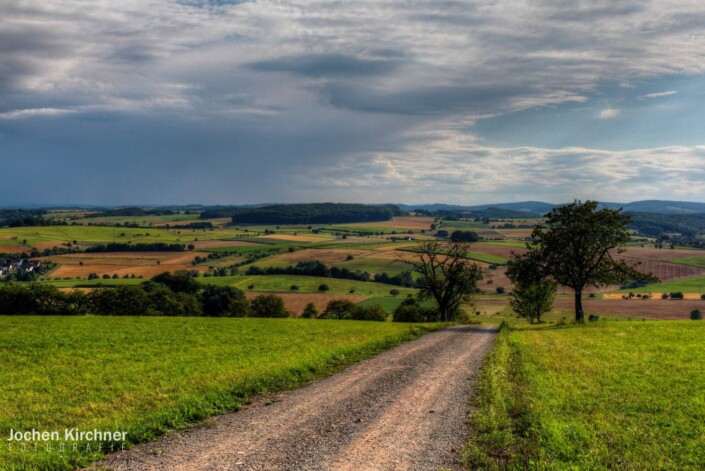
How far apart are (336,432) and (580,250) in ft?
165

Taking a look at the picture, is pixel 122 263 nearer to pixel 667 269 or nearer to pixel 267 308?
pixel 267 308

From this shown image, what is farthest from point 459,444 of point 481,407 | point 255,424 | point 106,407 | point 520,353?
point 520,353

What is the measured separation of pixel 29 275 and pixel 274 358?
134115mm

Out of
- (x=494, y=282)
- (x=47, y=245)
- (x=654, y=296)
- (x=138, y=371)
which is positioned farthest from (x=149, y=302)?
(x=47, y=245)

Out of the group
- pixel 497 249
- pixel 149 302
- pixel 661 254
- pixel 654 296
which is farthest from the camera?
pixel 497 249

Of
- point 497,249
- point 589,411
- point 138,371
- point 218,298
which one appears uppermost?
point 589,411

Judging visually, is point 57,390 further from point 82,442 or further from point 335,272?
point 335,272

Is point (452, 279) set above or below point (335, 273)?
above

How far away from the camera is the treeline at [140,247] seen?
17962cm

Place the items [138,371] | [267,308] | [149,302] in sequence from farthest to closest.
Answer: [267,308]
[149,302]
[138,371]

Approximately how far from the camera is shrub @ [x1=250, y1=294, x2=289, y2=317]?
271 ft

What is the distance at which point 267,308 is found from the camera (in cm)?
8300

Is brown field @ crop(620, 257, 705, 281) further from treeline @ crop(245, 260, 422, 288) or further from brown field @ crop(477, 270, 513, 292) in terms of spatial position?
treeline @ crop(245, 260, 422, 288)

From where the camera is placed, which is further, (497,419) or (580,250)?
(580,250)
